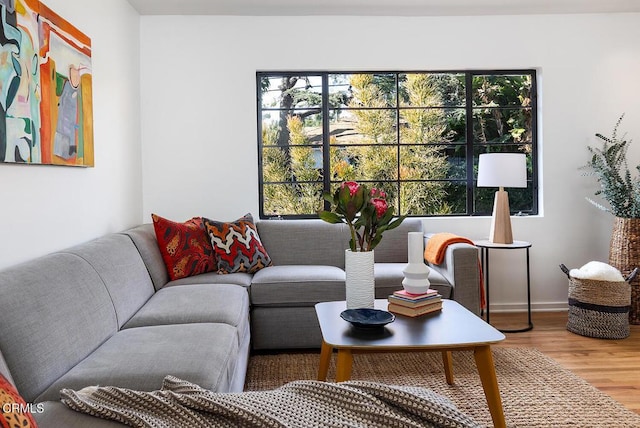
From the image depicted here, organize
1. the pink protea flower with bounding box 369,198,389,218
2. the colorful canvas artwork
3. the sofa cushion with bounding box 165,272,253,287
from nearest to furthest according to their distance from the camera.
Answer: the colorful canvas artwork → the pink protea flower with bounding box 369,198,389,218 → the sofa cushion with bounding box 165,272,253,287

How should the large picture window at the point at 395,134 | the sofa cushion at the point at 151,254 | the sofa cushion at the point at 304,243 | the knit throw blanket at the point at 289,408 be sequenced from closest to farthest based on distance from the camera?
the knit throw blanket at the point at 289,408
the sofa cushion at the point at 151,254
the sofa cushion at the point at 304,243
the large picture window at the point at 395,134

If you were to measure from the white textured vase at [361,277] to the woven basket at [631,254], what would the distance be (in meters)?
2.52

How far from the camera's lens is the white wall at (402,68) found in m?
4.19

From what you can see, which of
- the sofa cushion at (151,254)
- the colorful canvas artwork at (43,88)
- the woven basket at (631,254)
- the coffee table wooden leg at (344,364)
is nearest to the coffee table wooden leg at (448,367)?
the coffee table wooden leg at (344,364)

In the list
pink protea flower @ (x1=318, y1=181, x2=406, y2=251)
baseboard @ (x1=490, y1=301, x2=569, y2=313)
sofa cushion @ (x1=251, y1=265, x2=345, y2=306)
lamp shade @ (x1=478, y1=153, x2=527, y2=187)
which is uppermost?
lamp shade @ (x1=478, y1=153, x2=527, y2=187)

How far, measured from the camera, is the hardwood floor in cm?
271

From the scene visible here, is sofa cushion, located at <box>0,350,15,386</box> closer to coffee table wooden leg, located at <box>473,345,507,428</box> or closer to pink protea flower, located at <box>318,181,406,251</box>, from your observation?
pink protea flower, located at <box>318,181,406,251</box>

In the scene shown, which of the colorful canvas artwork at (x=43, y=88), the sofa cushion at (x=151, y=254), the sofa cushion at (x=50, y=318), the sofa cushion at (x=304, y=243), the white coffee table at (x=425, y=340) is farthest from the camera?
the sofa cushion at (x=304, y=243)

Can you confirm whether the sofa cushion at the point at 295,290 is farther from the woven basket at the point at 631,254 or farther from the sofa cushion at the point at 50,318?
the woven basket at the point at 631,254

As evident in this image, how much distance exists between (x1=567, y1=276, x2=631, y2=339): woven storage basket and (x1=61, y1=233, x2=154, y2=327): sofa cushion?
2975 mm

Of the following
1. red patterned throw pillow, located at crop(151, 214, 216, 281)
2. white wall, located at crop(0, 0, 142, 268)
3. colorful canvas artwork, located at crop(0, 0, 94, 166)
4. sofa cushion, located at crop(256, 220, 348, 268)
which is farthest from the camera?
sofa cushion, located at crop(256, 220, 348, 268)

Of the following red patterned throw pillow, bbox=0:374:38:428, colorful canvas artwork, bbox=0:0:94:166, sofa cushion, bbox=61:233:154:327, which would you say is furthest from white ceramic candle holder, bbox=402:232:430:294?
colorful canvas artwork, bbox=0:0:94:166

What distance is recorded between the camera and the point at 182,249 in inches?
135

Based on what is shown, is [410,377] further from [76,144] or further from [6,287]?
[76,144]
